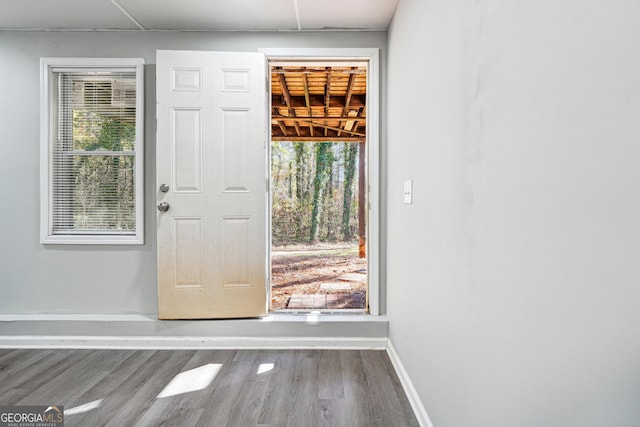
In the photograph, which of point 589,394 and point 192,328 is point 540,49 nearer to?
point 589,394

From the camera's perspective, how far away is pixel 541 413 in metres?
0.80

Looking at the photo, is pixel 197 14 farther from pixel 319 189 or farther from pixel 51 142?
pixel 319 189

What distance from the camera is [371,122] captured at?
107 inches

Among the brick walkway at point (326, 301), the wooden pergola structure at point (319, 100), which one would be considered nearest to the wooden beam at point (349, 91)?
the wooden pergola structure at point (319, 100)

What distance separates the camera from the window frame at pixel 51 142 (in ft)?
8.87

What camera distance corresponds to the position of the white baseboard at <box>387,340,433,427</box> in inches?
65.6

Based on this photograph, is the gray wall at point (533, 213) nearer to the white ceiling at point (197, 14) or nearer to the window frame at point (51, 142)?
the white ceiling at point (197, 14)

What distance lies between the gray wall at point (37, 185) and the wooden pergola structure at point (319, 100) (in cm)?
68

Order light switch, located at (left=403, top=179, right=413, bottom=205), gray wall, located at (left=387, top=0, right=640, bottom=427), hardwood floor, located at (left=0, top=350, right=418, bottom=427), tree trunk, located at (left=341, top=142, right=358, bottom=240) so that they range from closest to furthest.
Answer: gray wall, located at (left=387, top=0, right=640, bottom=427)
hardwood floor, located at (left=0, top=350, right=418, bottom=427)
light switch, located at (left=403, top=179, right=413, bottom=205)
tree trunk, located at (left=341, top=142, right=358, bottom=240)

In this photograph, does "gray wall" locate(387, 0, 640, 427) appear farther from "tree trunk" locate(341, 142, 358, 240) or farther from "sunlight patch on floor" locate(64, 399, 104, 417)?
"tree trunk" locate(341, 142, 358, 240)

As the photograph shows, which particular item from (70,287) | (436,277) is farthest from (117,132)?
(436,277)

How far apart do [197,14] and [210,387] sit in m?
2.47

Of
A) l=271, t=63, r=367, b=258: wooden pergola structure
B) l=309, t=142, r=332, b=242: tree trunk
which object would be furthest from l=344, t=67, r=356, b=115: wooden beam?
l=309, t=142, r=332, b=242: tree trunk

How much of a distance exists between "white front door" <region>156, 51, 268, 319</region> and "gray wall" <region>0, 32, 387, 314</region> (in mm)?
211
